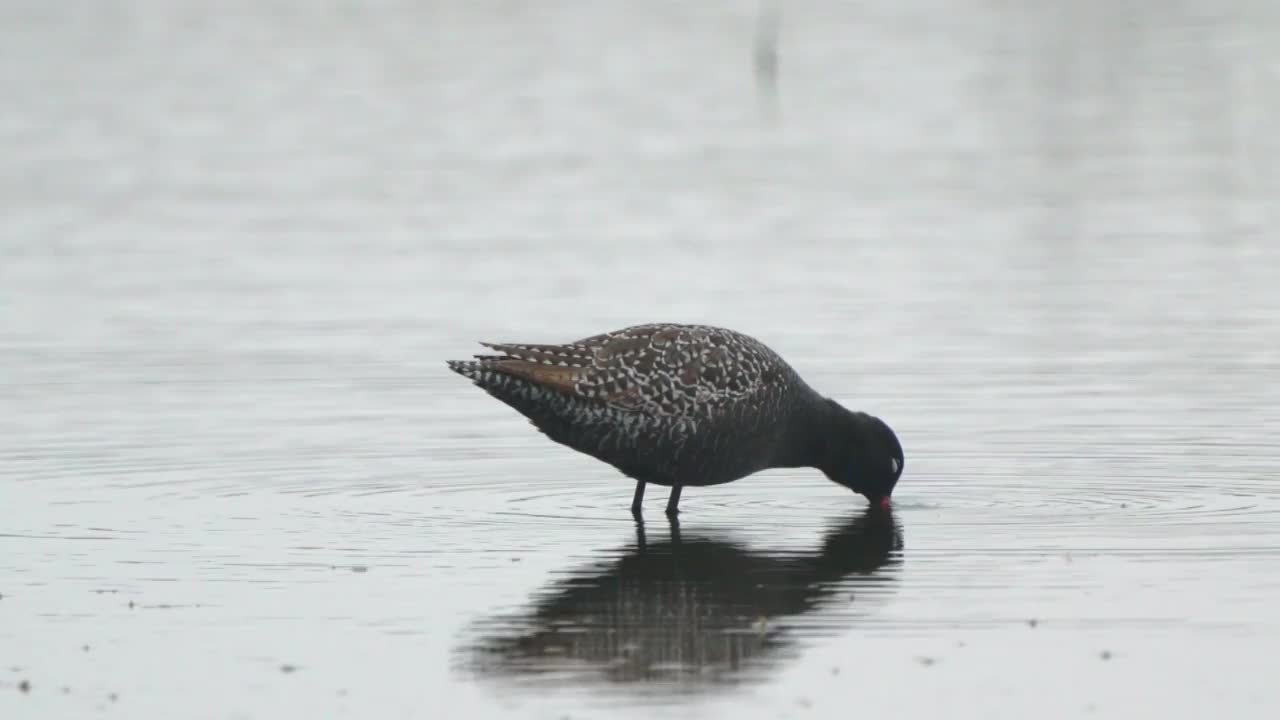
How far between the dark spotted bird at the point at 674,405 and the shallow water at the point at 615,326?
35cm

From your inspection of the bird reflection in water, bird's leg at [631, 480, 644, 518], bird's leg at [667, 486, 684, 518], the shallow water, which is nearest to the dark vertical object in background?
the shallow water

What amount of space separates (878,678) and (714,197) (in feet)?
75.1

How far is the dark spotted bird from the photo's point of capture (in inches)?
600

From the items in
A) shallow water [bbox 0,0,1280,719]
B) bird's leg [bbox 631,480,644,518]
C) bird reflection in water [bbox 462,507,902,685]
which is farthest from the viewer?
bird's leg [bbox 631,480,644,518]

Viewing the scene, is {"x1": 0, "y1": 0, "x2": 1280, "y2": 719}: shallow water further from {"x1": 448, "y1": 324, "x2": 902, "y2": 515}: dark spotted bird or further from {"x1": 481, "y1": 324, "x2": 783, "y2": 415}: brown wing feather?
{"x1": 481, "y1": 324, "x2": 783, "y2": 415}: brown wing feather

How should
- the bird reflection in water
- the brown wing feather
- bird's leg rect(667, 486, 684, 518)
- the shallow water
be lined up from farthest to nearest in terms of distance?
1. bird's leg rect(667, 486, 684, 518)
2. the brown wing feather
3. the shallow water
4. the bird reflection in water

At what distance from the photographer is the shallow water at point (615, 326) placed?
11688 mm

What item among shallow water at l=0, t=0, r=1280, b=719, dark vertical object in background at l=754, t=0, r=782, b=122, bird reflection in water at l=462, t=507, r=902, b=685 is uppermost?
dark vertical object in background at l=754, t=0, r=782, b=122

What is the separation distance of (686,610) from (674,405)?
110 inches

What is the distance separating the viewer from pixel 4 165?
38.2 m

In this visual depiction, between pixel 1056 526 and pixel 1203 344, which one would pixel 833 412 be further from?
pixel 1203 344

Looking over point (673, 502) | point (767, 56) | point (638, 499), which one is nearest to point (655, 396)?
point (638, 499)

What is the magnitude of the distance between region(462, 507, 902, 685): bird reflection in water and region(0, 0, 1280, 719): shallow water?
41mm

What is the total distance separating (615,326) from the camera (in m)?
23.5
